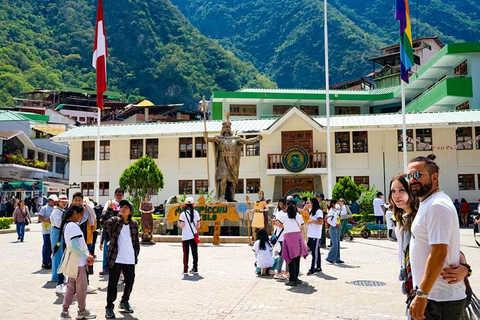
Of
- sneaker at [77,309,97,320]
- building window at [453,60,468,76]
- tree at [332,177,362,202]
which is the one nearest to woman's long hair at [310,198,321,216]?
sneaker at [77,309,97,320]

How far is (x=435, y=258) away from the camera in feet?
11.4

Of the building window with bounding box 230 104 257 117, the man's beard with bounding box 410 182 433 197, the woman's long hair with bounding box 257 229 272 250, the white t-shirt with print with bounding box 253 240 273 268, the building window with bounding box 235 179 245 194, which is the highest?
the building window with bounding box 230 104 257 117

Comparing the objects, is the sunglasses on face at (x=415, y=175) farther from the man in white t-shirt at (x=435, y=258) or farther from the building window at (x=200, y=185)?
the building window at (x=200, y=185)

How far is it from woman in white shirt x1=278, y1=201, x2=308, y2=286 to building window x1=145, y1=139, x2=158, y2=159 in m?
24.3

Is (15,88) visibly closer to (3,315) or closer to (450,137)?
(450,137)

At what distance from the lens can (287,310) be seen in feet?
23.6

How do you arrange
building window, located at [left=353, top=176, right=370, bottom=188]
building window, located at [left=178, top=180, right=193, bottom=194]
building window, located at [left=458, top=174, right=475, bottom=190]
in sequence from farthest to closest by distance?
building window, located at [left=178, top=180, right=193, bottom=194] → building window, located at [left=353, top=176, right=370, bottom=188] → building window, located at [left=458, top=174, right=475, bottom=190]

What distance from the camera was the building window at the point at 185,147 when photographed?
32.8m

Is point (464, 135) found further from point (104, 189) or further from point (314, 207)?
point (104, 189)

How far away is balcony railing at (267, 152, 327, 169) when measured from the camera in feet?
100

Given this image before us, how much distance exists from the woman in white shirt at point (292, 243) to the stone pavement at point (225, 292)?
31cm

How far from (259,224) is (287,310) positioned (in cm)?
808

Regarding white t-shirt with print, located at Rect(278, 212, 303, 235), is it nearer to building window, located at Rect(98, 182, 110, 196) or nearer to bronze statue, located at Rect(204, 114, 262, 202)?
bronze statue, located at Rect(204, 114, 262, 202)

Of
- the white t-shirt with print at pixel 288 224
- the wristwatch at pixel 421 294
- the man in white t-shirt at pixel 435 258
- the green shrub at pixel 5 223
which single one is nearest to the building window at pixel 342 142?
the green shrub at pixel 5 223
